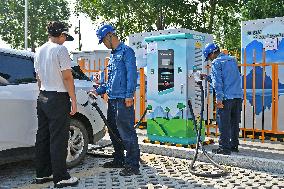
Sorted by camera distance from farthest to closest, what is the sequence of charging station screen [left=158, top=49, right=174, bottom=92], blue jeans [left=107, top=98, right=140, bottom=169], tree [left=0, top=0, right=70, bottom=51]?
1. tree [left=0, top=0, right=70, bottom=51]
2. charging station screen [left=158, top=49, right=174, bottom=92]
3. blue jeans [left=107, top=98, right=140, bottom=169]

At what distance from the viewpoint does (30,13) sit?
3434 centimetres

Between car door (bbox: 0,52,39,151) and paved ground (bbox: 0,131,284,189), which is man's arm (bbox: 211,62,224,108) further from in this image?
car door (bbox: 0,52,39,151)

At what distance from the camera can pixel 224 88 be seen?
21.9 feet

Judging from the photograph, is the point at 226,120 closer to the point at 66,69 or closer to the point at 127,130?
the point at 127,130

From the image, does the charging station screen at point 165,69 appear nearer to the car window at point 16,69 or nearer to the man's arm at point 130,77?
the man's arm at point 130,77

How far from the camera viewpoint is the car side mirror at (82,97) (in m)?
6.15

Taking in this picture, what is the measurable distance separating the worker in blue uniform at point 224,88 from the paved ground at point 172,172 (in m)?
0.32

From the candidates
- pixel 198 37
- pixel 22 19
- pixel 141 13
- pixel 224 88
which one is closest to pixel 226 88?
pixel 224 88

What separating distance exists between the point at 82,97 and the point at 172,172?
173 cm

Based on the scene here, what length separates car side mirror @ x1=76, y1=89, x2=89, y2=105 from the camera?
6.15 metres

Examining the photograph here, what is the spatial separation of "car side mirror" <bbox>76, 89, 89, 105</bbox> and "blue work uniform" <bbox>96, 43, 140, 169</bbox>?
60 cm

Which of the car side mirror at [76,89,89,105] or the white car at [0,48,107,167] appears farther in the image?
the car side mirror at [76,89,89,105]

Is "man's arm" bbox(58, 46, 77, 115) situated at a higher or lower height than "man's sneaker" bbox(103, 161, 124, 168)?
higher

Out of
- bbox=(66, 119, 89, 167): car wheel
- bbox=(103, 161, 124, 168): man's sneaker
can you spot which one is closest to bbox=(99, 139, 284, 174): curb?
bbox=(103, 161, 124, 168): man's sneaker
